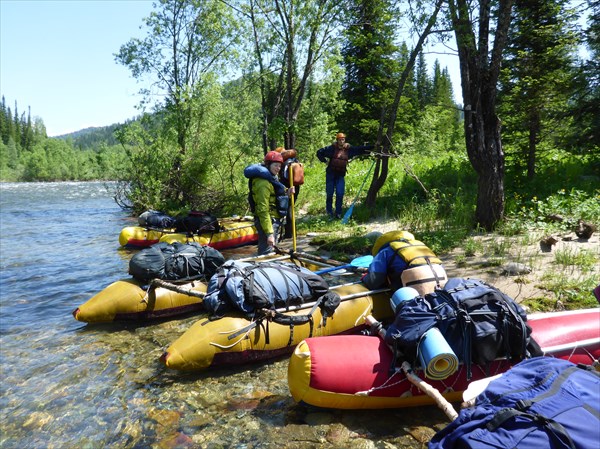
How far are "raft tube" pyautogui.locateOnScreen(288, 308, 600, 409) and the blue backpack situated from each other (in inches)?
44.1

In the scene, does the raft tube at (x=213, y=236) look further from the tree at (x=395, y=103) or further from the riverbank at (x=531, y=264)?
the riverbank at (x=531, y=264)

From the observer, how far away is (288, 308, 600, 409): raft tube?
11.8ft

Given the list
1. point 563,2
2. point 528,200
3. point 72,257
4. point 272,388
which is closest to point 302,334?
point 272,388

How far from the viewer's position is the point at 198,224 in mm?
10641

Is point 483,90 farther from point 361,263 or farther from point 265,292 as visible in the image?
point 265,292

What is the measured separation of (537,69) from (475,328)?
928 centimetres

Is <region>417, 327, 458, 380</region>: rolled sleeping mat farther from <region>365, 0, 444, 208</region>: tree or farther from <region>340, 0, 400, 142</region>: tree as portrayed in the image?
<region>340, 0, 400, 142</region>: tree

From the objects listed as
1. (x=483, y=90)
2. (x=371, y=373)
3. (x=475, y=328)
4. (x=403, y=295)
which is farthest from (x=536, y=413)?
(x=483, y=90)

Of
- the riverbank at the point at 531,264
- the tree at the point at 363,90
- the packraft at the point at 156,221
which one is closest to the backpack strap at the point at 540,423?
the riverbank at the point at 531,264

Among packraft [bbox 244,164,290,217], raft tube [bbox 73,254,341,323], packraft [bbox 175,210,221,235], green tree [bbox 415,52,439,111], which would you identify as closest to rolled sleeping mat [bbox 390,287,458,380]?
raft tube [bbox 73,254,341,323]

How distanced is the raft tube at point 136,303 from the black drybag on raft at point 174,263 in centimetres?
18

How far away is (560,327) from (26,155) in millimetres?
89749

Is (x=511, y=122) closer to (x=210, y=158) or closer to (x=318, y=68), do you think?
(x=318, y=68)

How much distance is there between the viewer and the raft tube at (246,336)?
173 inches
